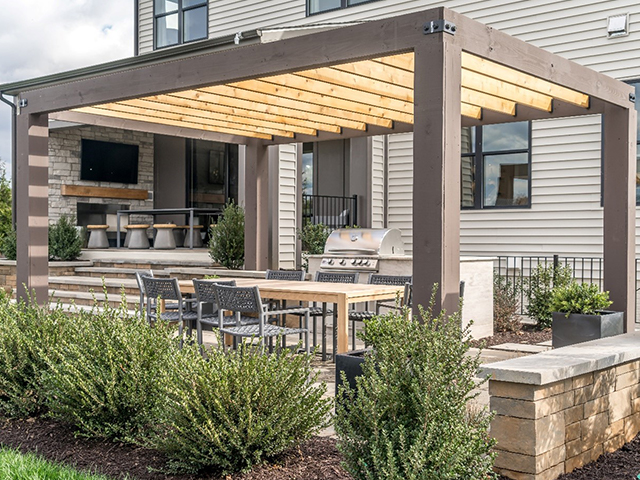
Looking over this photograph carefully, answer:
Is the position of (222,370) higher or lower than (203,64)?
lower

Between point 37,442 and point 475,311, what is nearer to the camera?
point 37,442

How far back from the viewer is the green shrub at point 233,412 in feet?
12.0

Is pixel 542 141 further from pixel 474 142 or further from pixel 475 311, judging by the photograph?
pixel 475 311

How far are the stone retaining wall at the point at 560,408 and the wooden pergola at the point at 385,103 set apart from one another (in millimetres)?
913

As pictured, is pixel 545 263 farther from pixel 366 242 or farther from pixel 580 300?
pixel 580 300

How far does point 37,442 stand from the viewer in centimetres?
444

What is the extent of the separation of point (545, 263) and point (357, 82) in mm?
5147

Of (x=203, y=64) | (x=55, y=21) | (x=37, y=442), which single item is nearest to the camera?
(x=37, y=442)

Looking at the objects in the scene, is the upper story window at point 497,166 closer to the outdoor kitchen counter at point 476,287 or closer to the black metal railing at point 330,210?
the black metal railing at point 330,210

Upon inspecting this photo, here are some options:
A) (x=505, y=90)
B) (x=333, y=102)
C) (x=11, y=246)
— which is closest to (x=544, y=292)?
(x=505, y=90)

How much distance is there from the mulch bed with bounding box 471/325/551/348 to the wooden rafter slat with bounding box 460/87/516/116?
2516 mm

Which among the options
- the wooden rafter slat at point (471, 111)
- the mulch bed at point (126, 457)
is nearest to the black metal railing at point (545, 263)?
the wooden rafter slat at point (471, 111)

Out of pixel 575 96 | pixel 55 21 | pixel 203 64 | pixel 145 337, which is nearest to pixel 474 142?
pixel 575 96

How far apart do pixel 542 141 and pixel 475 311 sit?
A: 388 centimetres
